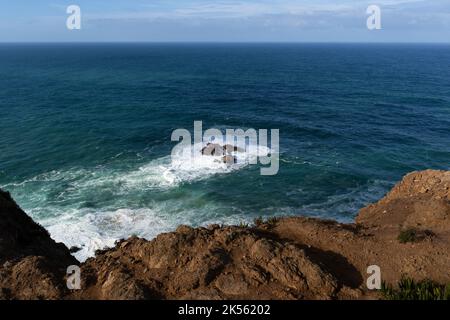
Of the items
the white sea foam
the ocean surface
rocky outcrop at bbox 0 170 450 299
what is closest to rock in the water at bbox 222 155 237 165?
the white sea foam

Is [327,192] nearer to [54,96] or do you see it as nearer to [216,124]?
[216,124]

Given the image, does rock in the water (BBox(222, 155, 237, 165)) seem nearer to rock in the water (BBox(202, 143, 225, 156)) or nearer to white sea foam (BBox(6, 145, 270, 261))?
white sea foam (BBox(6, 145, 270, 261))

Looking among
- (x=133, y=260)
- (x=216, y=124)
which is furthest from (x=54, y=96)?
(x=133, y=260)

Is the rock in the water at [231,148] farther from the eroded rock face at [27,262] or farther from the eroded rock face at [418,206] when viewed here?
the eroded rock face at [27,262]

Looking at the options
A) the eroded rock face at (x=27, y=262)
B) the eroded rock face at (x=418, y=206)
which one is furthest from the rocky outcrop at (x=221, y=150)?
the eroded rock face at (x=27, y=262)

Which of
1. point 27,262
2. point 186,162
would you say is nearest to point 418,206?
point 27,262

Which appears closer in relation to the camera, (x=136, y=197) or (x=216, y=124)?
(x=136, y=197)

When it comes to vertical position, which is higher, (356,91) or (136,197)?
(356,91)
